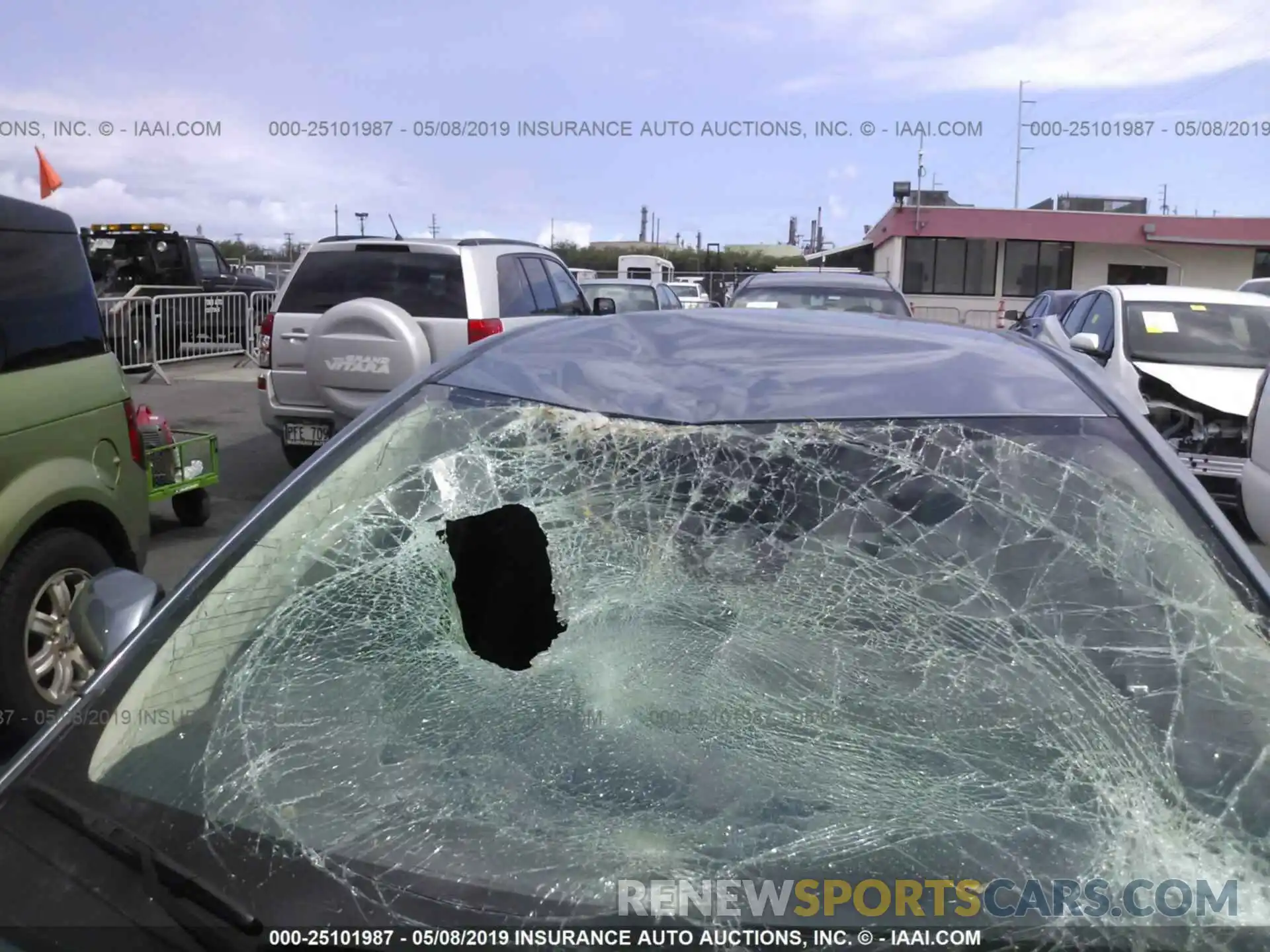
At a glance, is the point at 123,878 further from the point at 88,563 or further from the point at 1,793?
the point at 88,563

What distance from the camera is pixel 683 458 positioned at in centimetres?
216

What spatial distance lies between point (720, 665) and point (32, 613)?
3.20 meters

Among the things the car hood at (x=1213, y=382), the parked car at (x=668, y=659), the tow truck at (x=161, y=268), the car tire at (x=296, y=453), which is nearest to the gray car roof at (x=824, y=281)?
the car hood at (x=1213, y=382)

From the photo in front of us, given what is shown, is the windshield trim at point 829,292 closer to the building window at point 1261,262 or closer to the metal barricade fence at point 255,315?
the metal barricade fence at point 255,315

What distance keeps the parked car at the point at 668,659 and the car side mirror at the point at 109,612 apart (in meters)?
0.02

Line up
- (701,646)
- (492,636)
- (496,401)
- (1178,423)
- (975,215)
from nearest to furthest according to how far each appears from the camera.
A: (701,646), (492,636), (496,401), (1178,423), (975,215)

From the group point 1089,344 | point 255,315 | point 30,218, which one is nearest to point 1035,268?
point 255,315

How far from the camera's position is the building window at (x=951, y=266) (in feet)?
106

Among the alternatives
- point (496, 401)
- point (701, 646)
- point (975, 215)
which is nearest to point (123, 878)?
point (701, 646)

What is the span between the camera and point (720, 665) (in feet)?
6.24

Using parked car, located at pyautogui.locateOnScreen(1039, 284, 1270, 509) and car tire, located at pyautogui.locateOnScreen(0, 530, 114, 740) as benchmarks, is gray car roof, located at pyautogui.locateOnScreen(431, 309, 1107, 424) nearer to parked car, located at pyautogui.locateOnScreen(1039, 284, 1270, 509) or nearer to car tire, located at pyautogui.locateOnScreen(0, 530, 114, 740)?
car tire, located at pyautogui.locateOnScreen(0, 530, 114, 740)

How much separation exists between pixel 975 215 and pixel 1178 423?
2547cm

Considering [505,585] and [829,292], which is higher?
[505,585]

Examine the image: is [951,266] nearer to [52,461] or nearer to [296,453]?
[296,453]
